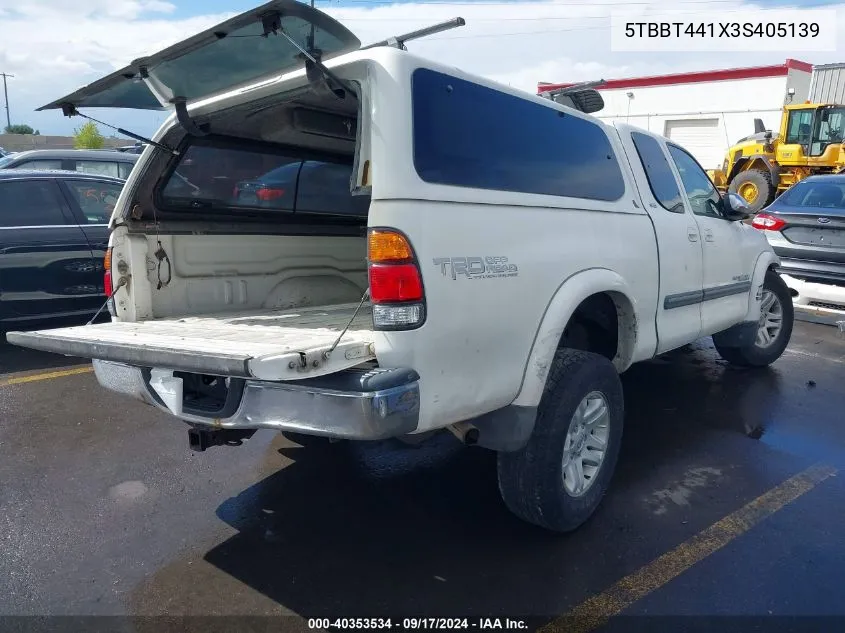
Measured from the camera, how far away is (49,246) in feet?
19.7

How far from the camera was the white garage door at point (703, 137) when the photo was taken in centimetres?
2536

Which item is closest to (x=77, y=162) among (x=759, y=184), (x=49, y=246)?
(x=49, y=246)


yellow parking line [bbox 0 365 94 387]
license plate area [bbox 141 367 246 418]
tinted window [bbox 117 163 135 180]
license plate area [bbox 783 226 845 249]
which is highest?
tinted window [bbox 117 163 135 180]

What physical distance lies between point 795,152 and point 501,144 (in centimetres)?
1876

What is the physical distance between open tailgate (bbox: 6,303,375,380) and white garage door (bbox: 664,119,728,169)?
81.5 ft

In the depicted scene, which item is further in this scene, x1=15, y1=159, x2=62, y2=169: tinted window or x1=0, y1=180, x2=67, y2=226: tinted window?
x1=15, y1=159, x2=62, y2=169: tinted window

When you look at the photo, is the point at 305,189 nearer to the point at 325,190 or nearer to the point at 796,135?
the point at 325,190

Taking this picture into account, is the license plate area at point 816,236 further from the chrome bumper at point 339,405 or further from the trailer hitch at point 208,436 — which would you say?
the trailer hitch at point 208,436

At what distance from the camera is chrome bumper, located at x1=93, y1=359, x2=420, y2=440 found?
2.36 metres

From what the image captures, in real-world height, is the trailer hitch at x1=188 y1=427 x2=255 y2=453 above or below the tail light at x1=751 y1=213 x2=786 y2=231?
below

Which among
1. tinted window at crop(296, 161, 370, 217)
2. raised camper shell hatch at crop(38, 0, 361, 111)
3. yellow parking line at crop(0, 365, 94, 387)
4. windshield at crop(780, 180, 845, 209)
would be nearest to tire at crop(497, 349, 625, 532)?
raised camper shell hatch at crop(38, 0, 361, 111)

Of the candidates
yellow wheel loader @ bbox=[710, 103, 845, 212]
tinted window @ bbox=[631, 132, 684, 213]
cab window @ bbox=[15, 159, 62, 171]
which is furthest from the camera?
yellow wheel loader @ bbox=[710, 103, 845, 212]

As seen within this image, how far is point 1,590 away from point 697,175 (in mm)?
4811

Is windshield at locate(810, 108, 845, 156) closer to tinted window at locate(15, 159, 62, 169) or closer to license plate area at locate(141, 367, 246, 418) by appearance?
tinted window at locate(15, 159, 62, 169)
